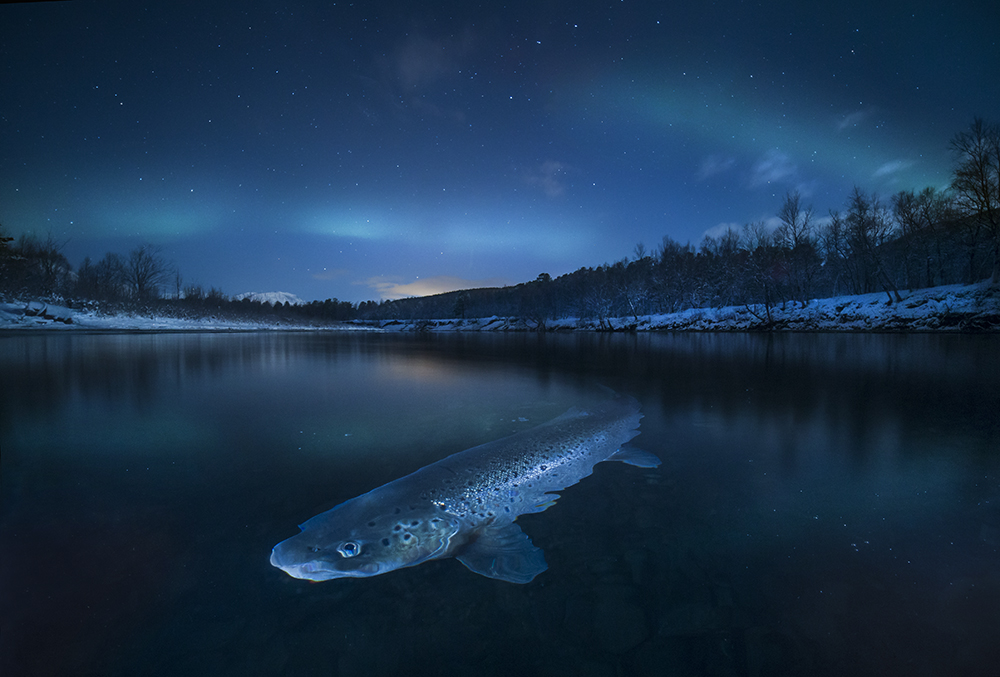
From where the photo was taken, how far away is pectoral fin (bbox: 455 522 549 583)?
227 cm

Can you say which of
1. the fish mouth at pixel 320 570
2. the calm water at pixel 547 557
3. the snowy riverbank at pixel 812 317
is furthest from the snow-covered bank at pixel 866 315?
the fish mouth at pixel 320 570

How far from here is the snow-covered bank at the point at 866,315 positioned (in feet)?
85.4

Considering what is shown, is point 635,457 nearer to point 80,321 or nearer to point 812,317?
point 812,317

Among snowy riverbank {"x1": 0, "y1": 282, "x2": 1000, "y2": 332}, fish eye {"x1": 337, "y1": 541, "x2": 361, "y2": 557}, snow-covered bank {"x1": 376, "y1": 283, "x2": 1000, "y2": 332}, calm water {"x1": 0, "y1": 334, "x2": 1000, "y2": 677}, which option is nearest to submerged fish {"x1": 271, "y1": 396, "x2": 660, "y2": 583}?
fish eye {"x1": 337, "y1": 541, "x2": 361, "y2": 557}

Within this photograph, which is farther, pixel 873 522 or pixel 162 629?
pixel 873 522

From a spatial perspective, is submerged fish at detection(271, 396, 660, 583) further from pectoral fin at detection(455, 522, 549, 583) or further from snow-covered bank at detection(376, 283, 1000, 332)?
snow-covered bank at detection(376, 283, 1000, 332)

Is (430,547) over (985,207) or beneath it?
beneath

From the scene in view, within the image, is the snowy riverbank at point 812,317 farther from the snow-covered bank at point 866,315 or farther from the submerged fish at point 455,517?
the submerged fish at point 455,517

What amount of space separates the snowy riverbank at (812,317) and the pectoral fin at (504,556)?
40274 mm

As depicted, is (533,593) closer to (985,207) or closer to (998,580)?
(998,580)

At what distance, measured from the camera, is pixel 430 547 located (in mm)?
2480

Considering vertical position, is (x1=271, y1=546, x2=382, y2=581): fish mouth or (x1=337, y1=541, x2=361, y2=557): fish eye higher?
(x1=337, y1=541, x2=361, y2=557): fish eye

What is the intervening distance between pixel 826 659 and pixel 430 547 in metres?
2.19

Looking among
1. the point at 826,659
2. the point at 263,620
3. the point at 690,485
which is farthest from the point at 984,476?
the point at 263,620
